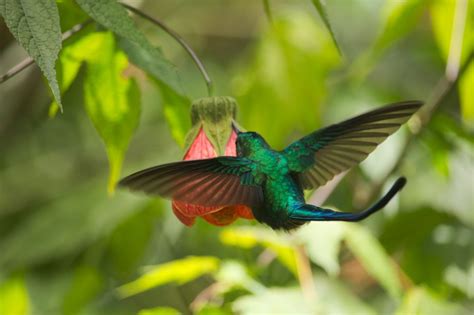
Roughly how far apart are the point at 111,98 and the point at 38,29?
390mm

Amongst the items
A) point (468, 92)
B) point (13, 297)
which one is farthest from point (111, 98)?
point (468, 92)

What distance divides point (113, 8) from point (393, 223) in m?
1.18

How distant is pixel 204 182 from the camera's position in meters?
1.01

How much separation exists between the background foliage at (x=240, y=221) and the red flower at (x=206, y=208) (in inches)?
3.4

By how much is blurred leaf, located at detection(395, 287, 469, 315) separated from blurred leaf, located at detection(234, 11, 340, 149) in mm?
475

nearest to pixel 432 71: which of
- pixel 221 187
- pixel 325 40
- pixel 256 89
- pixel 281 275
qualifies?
pixel 325 40

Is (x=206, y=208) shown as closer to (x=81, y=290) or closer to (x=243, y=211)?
(x=243, y=211)

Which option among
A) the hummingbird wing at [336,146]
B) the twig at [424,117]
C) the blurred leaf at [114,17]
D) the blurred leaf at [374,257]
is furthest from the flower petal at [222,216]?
the twig at [424,117]

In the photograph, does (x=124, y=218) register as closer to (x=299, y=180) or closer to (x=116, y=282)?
(x=116, y=282)

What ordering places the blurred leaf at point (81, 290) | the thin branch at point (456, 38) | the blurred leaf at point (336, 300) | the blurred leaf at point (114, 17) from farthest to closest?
the blurred leaf at point (81, 290), the thin branch at point (456, 38), the blurred leaf at point (336, 300), the blurred leaf at point (114, 17)

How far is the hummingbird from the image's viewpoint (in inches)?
37.6

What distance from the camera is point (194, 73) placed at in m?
2.65

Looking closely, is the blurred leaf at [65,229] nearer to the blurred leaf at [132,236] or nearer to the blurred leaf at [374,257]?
the blurred leaf at [132,236]

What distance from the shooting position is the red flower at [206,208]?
1076 mm
